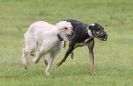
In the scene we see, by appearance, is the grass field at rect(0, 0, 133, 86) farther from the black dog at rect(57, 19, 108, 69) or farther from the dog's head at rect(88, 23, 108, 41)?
the dog's head at rect(88, 23, 108, 41)

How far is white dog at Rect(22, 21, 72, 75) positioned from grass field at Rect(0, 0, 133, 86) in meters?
0.43

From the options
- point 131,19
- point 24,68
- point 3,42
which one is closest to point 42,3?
point 131,19

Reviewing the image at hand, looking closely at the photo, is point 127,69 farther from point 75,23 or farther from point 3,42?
point 3,42

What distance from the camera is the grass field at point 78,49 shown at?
11.4 meters

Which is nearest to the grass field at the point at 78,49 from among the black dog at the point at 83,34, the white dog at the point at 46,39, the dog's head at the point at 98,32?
the white dog at the point at 46,39

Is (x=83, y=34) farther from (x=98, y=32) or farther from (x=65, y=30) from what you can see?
(x=65, y=30)

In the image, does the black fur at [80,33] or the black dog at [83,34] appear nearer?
the black dog at [83,34]

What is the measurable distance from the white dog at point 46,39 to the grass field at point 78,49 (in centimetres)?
43

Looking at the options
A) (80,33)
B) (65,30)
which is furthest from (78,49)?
(65,30)

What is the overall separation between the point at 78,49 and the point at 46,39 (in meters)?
6.64

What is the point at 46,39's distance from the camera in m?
11.7

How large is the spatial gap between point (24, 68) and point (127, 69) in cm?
245

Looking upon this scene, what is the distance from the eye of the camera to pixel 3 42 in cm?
1962

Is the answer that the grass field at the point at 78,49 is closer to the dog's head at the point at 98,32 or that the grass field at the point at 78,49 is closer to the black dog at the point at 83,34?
the black dog at the point at 83,34
